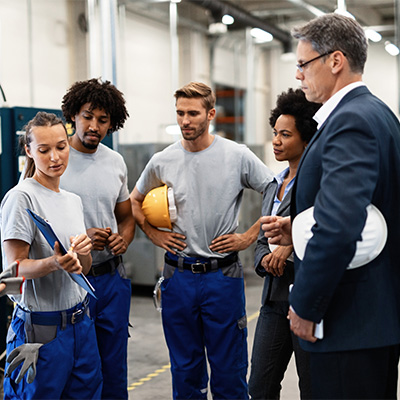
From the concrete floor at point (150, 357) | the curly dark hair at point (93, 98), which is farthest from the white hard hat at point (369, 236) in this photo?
the concrete floor at point (150, 357)

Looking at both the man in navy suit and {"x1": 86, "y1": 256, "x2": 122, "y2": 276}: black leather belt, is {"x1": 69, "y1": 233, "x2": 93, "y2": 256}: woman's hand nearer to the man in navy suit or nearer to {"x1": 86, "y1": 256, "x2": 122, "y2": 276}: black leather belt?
{"x1": 86, "y1": 256, "x2": 122, "y2": 276}: black leather belt

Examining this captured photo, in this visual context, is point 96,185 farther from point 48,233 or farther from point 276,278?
point 276,278

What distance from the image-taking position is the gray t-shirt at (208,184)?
2754mm

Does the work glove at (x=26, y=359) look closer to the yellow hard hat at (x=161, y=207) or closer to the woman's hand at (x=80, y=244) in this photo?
the woman's hand at (x=80, y=244)

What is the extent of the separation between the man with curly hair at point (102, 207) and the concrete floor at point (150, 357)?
90 cm

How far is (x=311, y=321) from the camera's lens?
161 centimetres

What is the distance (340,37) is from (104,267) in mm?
1621

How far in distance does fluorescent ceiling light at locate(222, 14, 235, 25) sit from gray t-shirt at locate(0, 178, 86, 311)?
7128 millimetres

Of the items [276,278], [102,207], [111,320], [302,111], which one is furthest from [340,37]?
[111,320]

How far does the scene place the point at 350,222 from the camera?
1505mm

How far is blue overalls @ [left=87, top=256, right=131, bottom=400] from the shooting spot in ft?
8.87

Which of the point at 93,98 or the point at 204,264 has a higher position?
the point at 93,98

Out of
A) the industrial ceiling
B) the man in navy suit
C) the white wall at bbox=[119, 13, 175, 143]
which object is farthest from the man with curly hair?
the white wall at bbox=[119, 13, 175, 143]

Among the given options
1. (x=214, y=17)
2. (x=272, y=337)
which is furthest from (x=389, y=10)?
(x=272, y=337)
